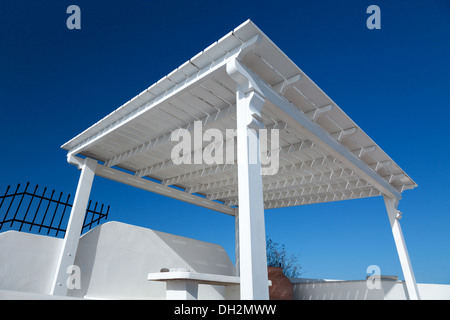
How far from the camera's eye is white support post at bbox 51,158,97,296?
8.22 m

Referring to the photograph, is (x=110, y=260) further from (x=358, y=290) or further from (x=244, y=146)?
(x=358, y=290)

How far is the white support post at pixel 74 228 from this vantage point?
8.22 m

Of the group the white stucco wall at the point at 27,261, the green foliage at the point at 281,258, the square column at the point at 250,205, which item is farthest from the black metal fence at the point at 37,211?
the green foliage at the point at 281,258

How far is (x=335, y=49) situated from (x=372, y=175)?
21.2 feet

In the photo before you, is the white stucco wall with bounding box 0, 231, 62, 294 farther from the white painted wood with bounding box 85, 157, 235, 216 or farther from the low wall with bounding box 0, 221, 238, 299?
the white painted wood with bounding box 85, 157, 235, 216

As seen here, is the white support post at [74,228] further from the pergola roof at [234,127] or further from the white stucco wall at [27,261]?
the pergola roof at [234,127]

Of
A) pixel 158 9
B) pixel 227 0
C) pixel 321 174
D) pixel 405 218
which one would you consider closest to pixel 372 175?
pixel 321 174

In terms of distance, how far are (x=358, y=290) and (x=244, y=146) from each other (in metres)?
10.6

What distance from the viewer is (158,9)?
38.4 ft

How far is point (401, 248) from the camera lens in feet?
32.8

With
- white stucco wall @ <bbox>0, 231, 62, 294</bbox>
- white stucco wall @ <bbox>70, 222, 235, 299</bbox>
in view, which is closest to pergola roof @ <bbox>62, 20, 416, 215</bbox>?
white stucco wall @ <bbox>70, 222, 235, 299</bbox>

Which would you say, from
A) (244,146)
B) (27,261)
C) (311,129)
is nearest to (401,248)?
(311,129)

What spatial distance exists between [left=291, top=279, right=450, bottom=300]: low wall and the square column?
31.3ft
